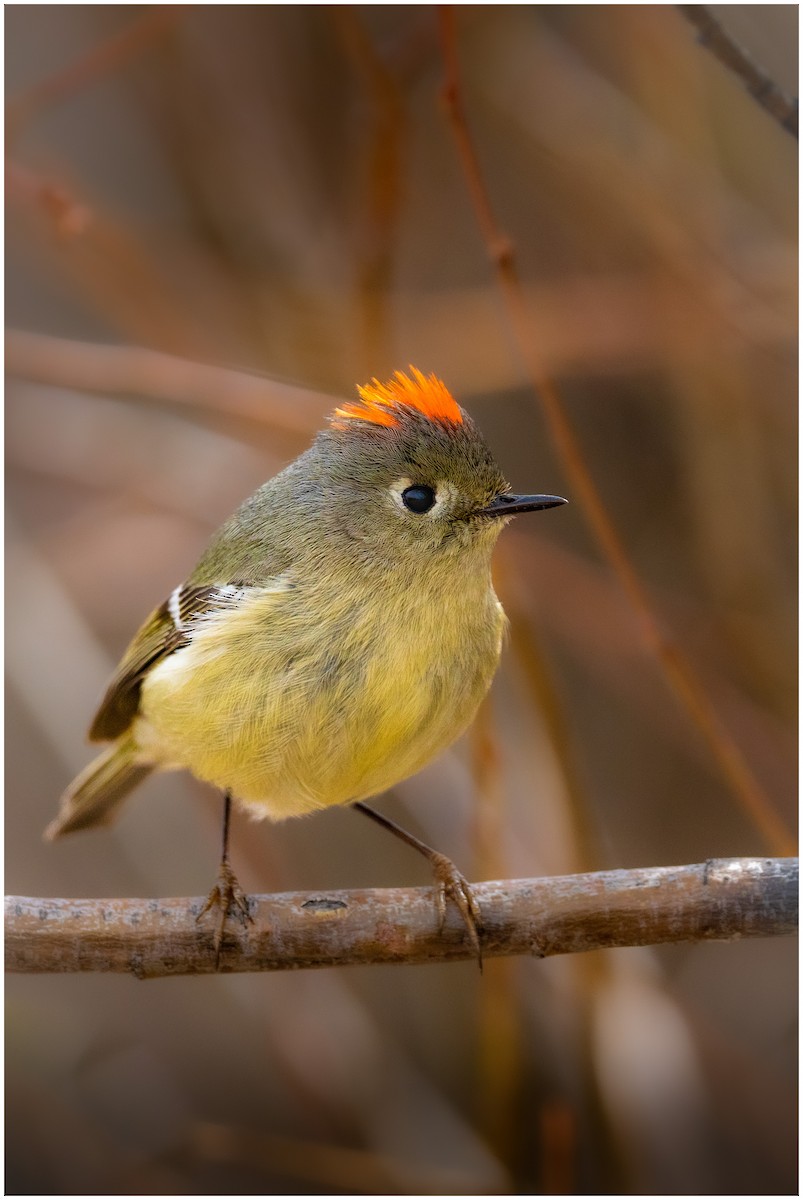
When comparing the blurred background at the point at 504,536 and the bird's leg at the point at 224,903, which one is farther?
the blurred background at the point at 504,536

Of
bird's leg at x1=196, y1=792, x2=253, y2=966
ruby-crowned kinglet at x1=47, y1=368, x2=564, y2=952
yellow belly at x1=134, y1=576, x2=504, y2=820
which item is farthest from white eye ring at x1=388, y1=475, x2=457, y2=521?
bird's leg at x1=196, y1=792, x2=253, y2=966

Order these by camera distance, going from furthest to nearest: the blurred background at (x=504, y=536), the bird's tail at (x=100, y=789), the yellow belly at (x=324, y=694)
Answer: the blurred background at (x=504, y=536)
the bird's tail at (x=100, y=789)
the yellow belly at (x=324, y=694)

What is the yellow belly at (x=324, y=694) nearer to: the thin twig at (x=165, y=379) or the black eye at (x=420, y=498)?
the black eye at (x=420, y=498)

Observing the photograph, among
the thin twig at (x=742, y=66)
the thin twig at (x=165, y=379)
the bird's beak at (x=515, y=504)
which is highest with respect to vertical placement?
the thin twig at (x=742, y=66)

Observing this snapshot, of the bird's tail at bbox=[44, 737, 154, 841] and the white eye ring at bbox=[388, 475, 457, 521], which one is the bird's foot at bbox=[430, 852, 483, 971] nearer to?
the white eye ring at bbox=[388, 475, 457, 521]

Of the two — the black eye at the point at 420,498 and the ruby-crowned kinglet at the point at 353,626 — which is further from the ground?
the black eye at the point at 420,498

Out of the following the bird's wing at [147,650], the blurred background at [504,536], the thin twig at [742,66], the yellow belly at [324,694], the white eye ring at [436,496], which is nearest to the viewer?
the thin twig at [742,66]

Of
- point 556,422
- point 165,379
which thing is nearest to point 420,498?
point 556,422

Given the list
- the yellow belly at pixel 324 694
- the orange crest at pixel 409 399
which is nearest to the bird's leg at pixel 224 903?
the yellow belly at pixel 324 694
